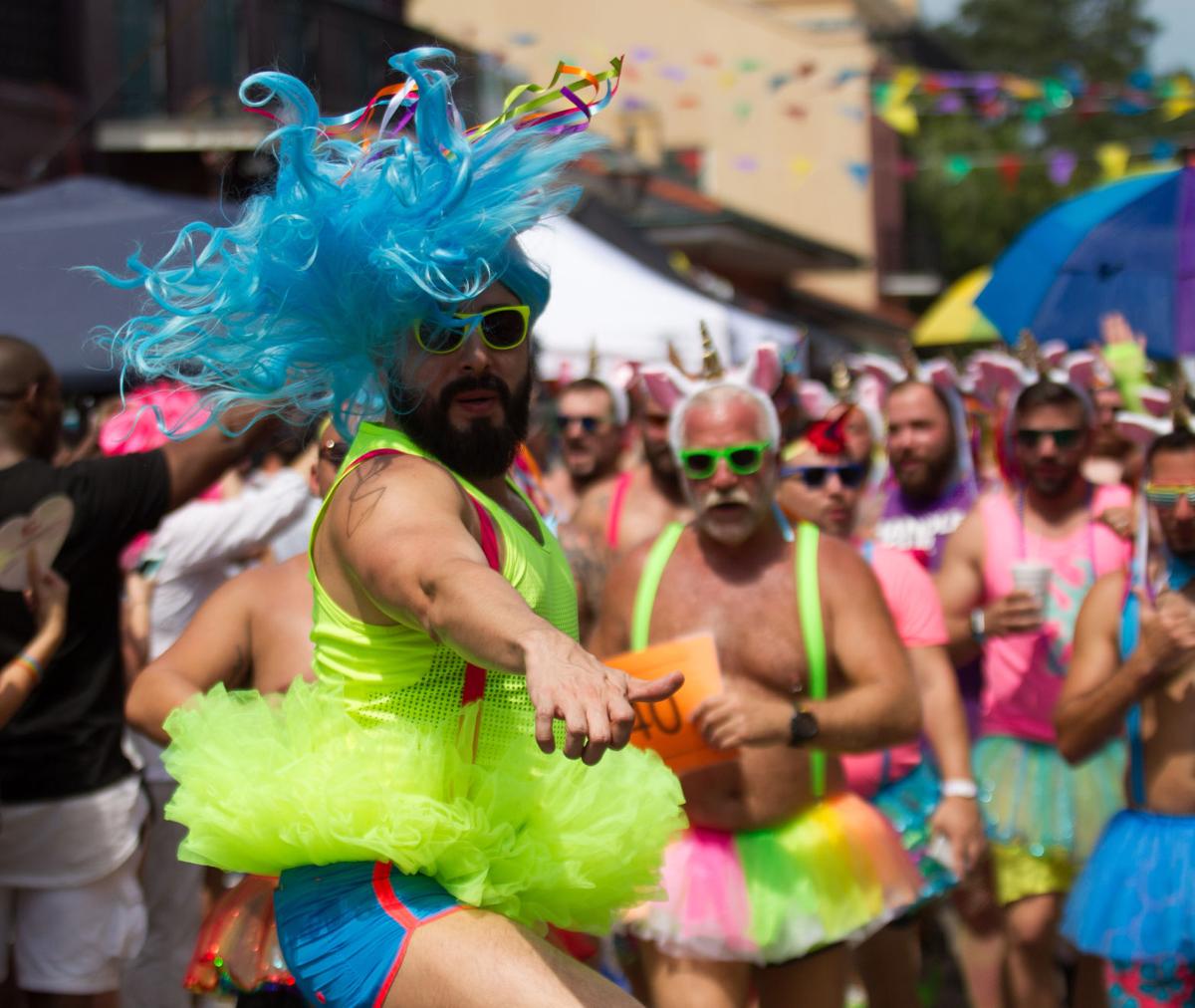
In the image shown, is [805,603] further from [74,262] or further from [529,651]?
[74,262]

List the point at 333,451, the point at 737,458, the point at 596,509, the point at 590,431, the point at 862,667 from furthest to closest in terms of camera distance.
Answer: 1. the point at 590,431
2. the point at 596,509
3. the point at 737,458
4. the point at 862,667
5. the point at 333,451

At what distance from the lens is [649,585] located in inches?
197

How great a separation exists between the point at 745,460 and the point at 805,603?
454mm

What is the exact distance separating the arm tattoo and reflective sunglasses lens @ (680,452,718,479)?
203 cm

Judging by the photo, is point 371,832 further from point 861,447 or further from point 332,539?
point 861,447

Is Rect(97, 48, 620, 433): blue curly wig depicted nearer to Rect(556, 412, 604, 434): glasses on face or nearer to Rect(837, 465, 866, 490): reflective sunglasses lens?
Rect(837, 465, 866, 490): reflective sunglasses lens

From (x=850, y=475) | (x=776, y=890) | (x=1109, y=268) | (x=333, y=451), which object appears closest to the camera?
(x=333, y=451)

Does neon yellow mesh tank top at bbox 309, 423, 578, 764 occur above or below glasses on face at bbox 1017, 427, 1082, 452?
above

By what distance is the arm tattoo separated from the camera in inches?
114

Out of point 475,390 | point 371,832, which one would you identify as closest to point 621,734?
point 371,832

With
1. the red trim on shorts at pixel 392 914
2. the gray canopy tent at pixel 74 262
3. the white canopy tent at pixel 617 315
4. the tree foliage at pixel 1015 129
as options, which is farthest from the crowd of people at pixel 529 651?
the tree foliage at pixel 1015 129

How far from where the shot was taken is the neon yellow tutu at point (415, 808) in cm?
292

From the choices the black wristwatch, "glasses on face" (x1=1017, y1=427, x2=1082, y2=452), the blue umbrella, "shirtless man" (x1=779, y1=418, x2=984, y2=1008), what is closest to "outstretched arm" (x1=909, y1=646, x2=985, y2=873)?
"shirtless man" (x1=779, y1=418, x2=984, y2=1008)

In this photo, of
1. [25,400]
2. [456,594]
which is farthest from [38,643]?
[456,594]
